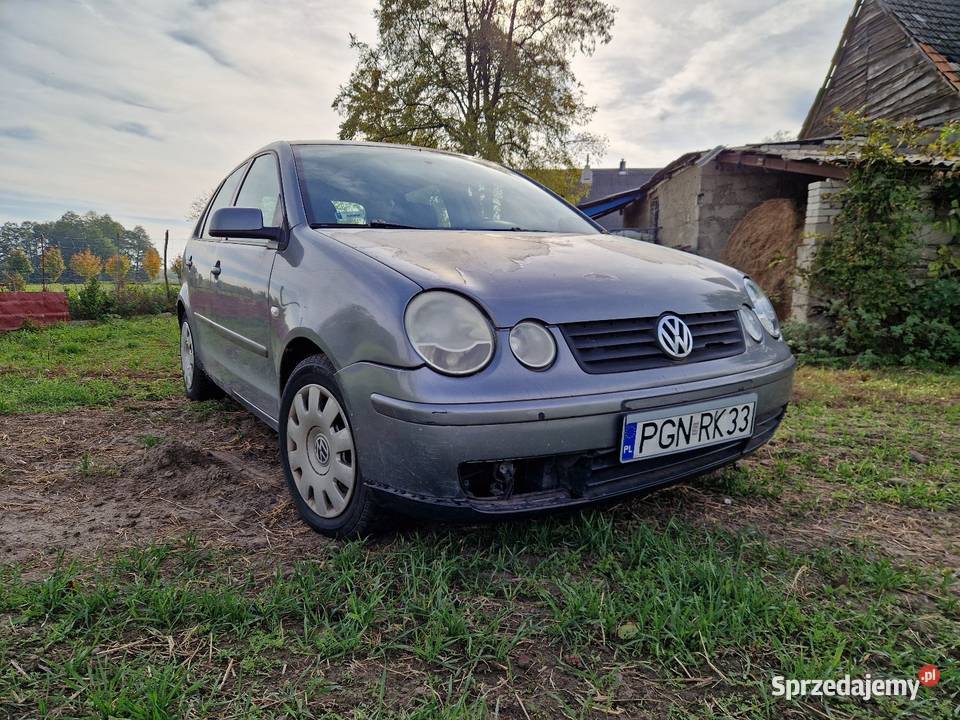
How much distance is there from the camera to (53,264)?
14.4m

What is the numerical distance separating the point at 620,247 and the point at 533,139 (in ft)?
65.9

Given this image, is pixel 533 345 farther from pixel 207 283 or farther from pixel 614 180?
pixel 614 180

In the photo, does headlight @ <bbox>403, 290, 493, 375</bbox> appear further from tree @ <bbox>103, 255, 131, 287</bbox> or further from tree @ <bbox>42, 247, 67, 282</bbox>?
tree @ <bbox>42, 247, 67, 282</bbox>

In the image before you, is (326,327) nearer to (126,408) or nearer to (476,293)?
(476,293)

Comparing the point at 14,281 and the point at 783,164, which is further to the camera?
the point at 14,281

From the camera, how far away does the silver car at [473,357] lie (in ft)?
5.69

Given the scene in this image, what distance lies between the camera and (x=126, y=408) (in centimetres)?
411

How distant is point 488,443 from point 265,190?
2.01m

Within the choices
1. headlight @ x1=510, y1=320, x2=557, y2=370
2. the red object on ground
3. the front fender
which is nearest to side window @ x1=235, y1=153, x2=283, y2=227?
the front fender

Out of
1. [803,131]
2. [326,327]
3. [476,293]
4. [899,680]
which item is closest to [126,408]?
[326,327]

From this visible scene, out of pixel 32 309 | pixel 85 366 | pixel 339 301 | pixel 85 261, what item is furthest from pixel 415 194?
pixel 85 261

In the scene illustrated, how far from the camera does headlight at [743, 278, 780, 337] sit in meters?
2.46

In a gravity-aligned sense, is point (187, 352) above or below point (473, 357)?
below

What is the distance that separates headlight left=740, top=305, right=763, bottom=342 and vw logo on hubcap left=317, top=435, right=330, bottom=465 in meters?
1.56
